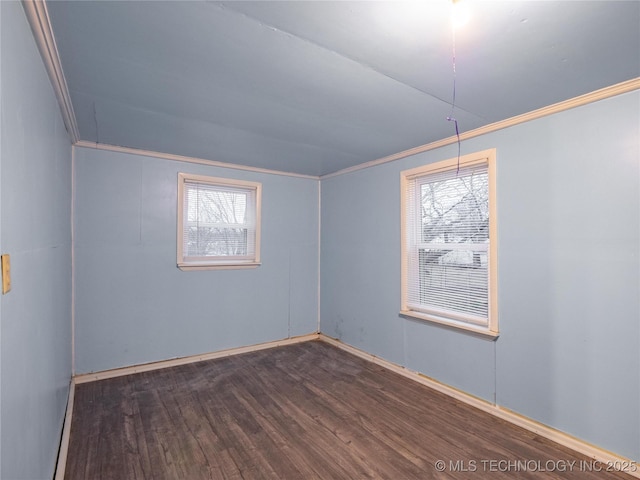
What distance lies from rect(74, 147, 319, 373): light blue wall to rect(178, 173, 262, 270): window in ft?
0.31

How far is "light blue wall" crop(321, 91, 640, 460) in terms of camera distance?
6.56 feet

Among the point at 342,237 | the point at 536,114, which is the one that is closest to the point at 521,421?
the point at 536,114

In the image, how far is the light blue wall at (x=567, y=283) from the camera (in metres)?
2.00

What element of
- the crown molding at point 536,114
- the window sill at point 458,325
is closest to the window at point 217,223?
the crown molding at point 536,114

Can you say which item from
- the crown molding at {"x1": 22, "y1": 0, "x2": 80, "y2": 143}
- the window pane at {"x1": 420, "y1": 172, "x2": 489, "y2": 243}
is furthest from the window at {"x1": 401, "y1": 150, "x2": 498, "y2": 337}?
the crown molding at {"x1": 22, "y1": 0, "x2": 80, "y2": 143}

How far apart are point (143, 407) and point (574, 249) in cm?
351

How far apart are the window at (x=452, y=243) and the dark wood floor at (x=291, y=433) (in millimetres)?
785

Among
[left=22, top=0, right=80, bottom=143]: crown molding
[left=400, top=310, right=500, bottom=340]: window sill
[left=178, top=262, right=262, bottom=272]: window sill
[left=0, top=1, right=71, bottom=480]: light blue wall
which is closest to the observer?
[left=0, top=1, right=71, bottom=480]: light blue wall

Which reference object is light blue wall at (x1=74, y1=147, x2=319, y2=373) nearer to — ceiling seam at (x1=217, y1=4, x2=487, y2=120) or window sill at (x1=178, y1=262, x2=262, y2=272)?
window sill at (x1=178, y1=262, x2=262, y2=272)

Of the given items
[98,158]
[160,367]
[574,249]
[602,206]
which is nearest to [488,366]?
[574,249]

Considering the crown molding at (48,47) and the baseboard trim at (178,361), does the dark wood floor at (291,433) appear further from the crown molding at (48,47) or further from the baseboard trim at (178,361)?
the crown molding at (48,47)

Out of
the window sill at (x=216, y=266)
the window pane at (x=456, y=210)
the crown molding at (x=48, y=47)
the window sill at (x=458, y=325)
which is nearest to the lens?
the crown molding at (x=48, y=47)

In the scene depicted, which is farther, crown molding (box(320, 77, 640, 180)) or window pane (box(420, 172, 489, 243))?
window pane (box(420, 172, 489, 243))

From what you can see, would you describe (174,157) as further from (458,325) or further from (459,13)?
(458,325)
